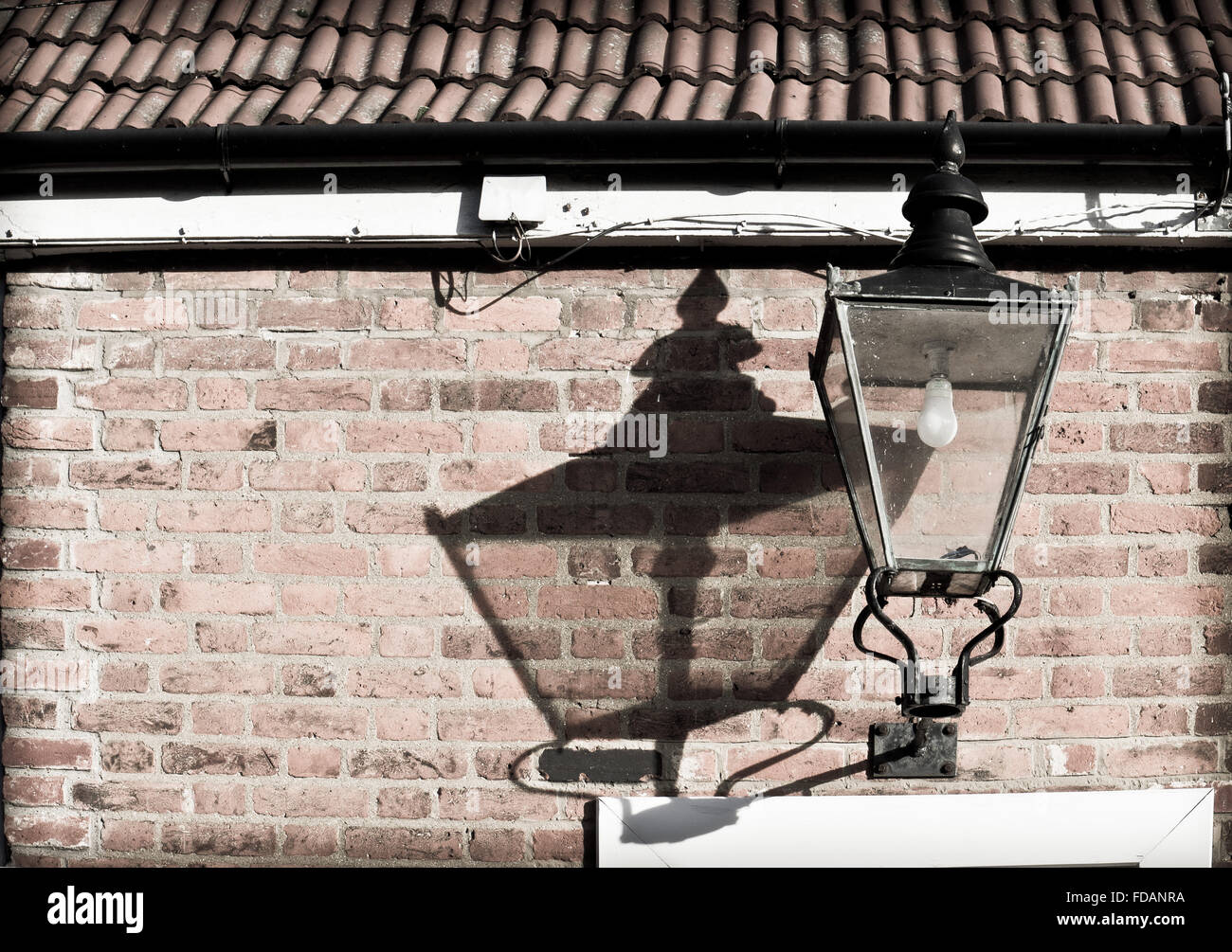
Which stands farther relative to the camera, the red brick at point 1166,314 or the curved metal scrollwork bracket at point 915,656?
the red brick at point 1166,314

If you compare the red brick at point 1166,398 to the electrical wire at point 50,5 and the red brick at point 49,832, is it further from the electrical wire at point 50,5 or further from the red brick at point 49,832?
the electrical wire at point 50,5

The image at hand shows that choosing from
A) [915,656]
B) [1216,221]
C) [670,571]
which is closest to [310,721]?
[670,571]

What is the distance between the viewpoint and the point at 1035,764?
2340 mm

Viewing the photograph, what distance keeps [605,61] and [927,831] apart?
1.88 metres

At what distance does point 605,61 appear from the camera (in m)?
2.56

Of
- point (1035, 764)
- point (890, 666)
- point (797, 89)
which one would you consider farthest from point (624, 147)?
point (1035, 764)

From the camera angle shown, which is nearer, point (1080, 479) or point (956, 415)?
point (956, 415)

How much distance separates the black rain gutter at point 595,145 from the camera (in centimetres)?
228

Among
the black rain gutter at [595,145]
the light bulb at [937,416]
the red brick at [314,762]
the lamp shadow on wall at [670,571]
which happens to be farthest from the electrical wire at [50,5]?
the light bulb at [937,416]

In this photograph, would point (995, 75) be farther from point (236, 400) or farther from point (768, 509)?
point (236, 400)

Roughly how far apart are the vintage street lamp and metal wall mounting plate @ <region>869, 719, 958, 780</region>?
43 cm

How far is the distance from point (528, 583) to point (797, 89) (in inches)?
50.2

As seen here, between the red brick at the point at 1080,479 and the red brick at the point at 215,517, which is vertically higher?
Answer: the red brick at the point at 1080,479

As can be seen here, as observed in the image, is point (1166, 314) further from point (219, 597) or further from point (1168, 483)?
point (219, 597)
